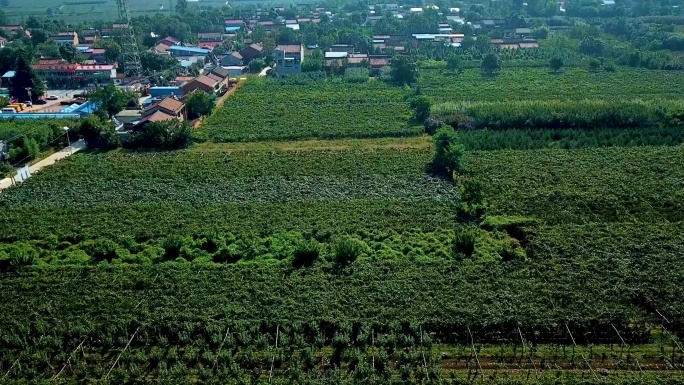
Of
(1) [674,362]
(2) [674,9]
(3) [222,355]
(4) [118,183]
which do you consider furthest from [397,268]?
(2) [674,9]

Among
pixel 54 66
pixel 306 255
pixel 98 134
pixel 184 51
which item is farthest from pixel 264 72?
pixel 306 255

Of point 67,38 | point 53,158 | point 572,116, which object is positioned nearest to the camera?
point 53,158

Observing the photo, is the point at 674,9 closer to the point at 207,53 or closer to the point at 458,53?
the point at 458,53

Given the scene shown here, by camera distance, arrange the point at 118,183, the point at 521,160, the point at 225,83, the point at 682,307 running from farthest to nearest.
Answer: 1. the point at 225,83
2. the point at 521,160
3. the point at 118,183
4. the point at 682,307

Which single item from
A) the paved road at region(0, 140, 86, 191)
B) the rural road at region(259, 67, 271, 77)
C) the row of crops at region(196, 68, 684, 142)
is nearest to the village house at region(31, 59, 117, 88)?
the row of crops at region(196, 68, 684, 142)

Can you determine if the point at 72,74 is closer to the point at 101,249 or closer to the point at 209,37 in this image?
the point at 209,37

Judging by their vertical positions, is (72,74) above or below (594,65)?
below

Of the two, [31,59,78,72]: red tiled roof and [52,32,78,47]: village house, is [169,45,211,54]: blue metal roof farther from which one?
[52,32,78,47]: village house
